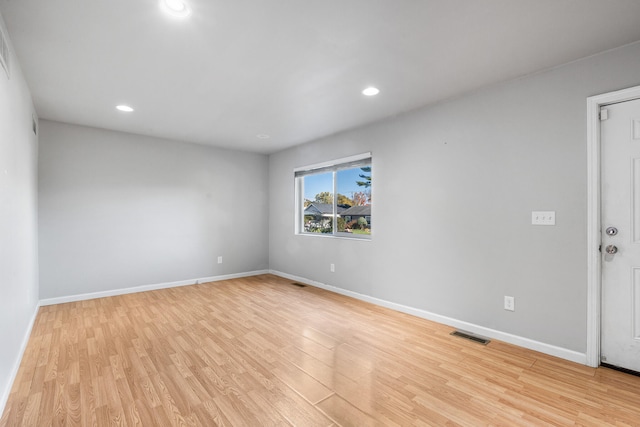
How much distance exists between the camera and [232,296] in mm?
4242

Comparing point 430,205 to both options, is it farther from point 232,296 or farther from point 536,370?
point 232,296

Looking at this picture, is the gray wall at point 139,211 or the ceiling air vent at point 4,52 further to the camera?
the gray wall at point 139,211

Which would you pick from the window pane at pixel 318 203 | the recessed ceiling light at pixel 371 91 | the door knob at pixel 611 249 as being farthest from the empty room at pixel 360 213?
the window pane at pixel 318 203

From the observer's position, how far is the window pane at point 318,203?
484cm

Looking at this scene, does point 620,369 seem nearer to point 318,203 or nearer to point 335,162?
point 335,162

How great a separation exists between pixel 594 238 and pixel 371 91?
224cm

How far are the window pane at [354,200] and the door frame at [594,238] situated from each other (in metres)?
2.27

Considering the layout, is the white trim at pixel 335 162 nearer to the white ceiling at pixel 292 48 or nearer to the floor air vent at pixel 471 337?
the white ceiling at pixel 292 48

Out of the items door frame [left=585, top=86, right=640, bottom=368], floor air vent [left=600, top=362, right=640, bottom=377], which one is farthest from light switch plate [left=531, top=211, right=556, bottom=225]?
floor air vent [left=600, top=362, right=640, bottom=377]

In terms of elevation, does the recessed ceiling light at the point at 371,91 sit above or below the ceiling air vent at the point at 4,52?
above

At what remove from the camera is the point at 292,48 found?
7.18 feet

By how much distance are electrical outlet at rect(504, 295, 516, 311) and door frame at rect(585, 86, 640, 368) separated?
1.65ft

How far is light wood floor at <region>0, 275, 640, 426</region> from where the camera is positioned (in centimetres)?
173

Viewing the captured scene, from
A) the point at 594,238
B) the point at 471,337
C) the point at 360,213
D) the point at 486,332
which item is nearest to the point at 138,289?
the point at 360,213
